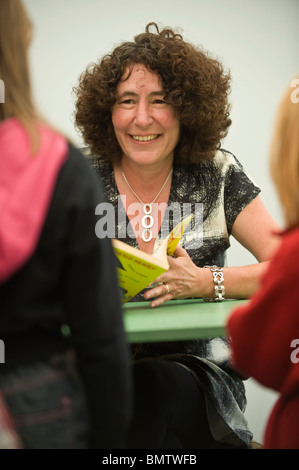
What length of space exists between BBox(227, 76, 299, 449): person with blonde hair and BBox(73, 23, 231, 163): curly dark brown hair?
1.10 metres

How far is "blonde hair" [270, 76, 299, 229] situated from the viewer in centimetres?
104

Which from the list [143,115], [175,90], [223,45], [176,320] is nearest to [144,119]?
[143,115]

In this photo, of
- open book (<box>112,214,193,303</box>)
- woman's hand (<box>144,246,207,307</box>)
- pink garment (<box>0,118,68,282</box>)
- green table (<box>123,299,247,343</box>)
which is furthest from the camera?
woman's hand (<box>144,246,207,307</box>)

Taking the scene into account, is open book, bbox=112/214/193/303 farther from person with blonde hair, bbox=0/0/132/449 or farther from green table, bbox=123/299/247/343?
person with blonde hair, bbox=0/0/132/449

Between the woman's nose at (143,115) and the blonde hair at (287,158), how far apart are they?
1.12 meters

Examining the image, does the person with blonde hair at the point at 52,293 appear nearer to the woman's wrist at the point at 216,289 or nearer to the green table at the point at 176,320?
the green table at the point at 176,320

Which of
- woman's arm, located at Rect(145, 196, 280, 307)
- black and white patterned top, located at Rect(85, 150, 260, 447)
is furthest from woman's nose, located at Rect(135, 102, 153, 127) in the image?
woman's arm, located at Rect(145, 196, 280, 307)

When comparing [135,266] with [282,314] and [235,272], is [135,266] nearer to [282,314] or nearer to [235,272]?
[235,272]

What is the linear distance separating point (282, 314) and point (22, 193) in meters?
0.45

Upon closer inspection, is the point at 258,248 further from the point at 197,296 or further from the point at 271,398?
the point at 271,398

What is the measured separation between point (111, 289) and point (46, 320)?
0.12 m

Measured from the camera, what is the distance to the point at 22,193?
898 millimetres

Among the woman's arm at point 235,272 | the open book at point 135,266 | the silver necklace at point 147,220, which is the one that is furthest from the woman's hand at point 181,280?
the silver necklace at point 147,220
